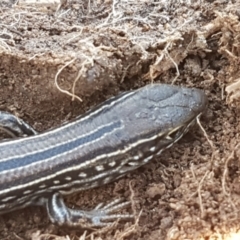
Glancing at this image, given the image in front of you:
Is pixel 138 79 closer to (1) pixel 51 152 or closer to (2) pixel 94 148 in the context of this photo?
(2) pixel 94 148

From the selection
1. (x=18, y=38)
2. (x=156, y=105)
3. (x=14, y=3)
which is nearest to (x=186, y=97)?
(x=156, y=105)

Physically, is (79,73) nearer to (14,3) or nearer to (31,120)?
(31,120)

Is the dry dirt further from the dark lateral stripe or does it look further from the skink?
the dark lateral stripe

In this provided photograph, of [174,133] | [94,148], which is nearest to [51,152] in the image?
[94,148]

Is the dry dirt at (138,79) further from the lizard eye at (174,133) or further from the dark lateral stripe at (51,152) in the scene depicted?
the dark lateral stripe at (51,152)

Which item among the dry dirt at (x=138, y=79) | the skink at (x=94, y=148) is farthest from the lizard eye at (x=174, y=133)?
the dry dirt at (x=138, y=79)

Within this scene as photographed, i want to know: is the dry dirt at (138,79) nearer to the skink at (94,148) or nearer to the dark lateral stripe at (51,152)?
the skink at (94,148)
